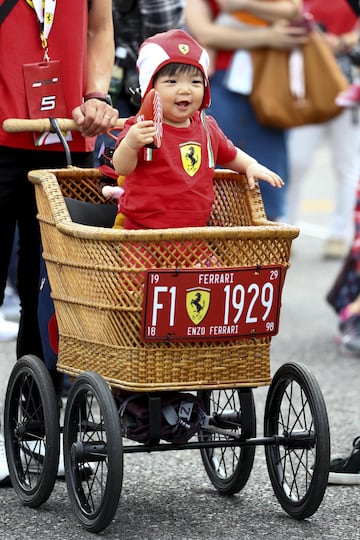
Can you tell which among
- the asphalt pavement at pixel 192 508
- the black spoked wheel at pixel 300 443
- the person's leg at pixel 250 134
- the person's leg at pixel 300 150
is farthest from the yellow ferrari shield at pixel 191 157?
the person's leg at pixel 300 150

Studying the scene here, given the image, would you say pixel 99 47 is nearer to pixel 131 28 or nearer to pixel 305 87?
pixel 131 28

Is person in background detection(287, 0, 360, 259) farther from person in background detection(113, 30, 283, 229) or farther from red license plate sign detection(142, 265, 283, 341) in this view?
red license plate sign detection(142, 265, 283, 341)

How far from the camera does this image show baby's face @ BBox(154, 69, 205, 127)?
4.31 metres

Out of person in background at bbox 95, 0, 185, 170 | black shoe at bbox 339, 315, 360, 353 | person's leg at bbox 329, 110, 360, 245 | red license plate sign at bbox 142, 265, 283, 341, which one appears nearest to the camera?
red license plate sign at bbox 142, 265, 283, 341

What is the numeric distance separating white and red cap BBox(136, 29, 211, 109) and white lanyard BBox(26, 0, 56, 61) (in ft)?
1.28

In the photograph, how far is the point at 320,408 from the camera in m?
4.23

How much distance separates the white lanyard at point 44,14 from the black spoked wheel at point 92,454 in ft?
3.78

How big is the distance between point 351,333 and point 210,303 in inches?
132

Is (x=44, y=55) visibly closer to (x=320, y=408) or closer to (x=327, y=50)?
(x=320, y=408)

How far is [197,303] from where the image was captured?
4117 millimetres

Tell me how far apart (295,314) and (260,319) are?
14.4 feet

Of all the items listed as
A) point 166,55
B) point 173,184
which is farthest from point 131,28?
point 173,184

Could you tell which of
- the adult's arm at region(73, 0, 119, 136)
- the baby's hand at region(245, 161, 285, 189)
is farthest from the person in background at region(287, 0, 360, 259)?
the baby's hand at region(245, 161, 285, 189)

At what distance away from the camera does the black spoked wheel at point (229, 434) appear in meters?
4.41
